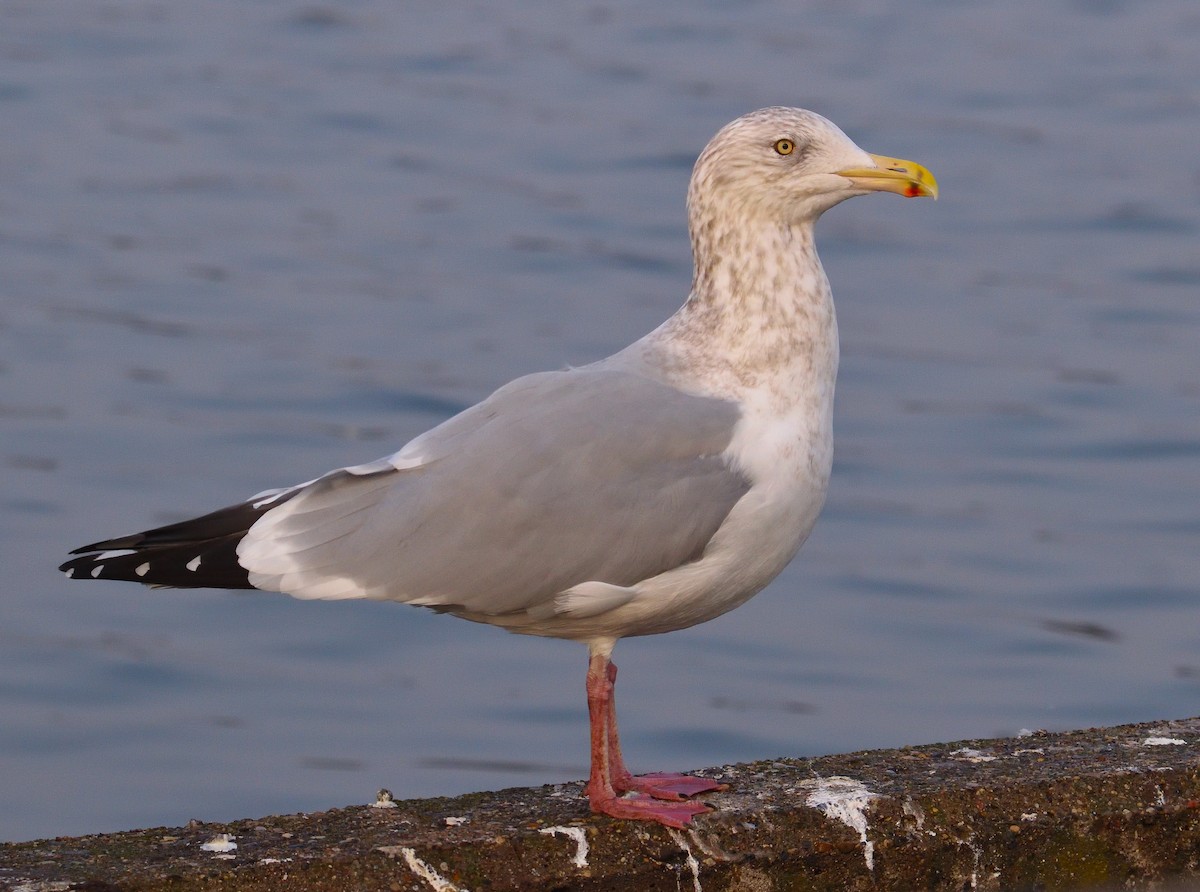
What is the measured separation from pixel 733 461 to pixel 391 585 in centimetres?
79

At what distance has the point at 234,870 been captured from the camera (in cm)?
364

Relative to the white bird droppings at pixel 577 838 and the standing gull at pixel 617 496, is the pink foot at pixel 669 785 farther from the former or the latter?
the white bird droppings at pixel 577 838

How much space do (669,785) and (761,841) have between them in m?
0.30

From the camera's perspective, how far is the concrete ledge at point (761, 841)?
3713mm

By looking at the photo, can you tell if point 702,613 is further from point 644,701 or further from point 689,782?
point 644,701

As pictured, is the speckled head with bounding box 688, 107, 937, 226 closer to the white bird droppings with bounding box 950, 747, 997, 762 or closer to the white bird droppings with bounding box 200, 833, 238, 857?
the white bird droppings with bounding box 950, 747, 997, 762

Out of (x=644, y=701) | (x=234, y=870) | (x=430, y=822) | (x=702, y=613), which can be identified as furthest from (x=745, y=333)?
(x=644, y=701)

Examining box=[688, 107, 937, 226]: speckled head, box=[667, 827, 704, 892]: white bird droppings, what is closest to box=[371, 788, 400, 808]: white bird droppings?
box=[667, 827, 704, 892]: white bird droppings

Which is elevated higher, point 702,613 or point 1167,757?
point 702,613

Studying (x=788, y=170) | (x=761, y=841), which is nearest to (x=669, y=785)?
(x=761, y=841)

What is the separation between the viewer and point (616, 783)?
436 centimetres

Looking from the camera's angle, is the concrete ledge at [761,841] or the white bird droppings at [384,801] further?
the white bird droppings at [384,801]

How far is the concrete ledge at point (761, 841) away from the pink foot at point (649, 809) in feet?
0.08

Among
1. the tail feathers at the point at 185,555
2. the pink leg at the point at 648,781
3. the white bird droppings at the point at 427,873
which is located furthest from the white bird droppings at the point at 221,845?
the pink leg at the point at 648,781
